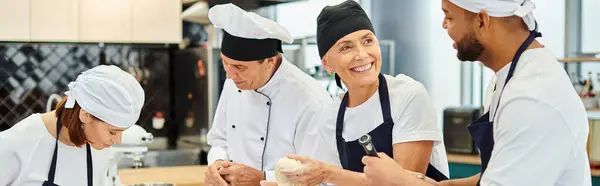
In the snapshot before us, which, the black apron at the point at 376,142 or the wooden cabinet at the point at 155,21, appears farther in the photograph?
the wooden cabinet at the point at 155,21

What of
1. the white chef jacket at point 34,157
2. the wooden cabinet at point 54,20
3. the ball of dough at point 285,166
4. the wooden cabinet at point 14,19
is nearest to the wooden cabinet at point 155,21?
the wooden cabinet at point 54,20

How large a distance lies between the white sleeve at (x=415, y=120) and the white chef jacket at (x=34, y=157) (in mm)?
1082

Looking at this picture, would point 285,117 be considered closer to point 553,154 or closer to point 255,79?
point 255,79

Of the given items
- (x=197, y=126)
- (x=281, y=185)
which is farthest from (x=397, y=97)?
(x=197, y=126)

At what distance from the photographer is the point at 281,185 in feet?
7.23

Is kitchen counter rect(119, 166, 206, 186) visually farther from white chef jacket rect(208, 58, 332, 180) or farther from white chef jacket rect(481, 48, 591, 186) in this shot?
white chef jacket rect(481, 48, 591, 186)

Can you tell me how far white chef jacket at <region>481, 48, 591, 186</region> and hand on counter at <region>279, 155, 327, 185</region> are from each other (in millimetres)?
636

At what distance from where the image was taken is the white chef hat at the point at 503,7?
5.24 ft

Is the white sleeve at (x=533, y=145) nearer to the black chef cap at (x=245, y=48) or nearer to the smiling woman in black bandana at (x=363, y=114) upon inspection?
the smiling woman in black bandana at (x=363, y=114)

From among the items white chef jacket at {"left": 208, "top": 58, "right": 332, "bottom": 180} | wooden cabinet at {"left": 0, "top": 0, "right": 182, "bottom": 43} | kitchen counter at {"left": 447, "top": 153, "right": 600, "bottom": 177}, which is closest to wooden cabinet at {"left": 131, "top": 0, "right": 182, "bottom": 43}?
wooden cabinet at {"left": 0, "top": 0, "right": 182, "bottom": 43}

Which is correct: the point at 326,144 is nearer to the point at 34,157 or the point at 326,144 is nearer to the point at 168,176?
the point at 34,157

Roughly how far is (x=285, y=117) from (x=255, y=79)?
0.20 metres

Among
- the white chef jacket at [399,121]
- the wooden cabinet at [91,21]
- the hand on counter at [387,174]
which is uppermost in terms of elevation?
the wooden cabinet at [91,21]

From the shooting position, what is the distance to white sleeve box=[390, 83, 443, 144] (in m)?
2.06
